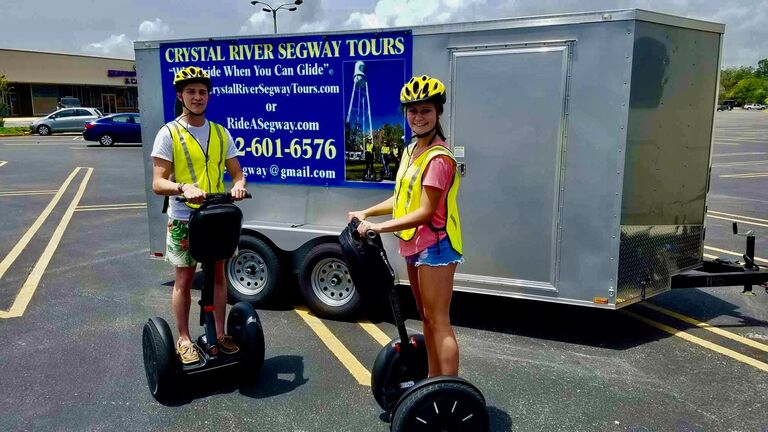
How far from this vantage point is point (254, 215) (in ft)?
18.7

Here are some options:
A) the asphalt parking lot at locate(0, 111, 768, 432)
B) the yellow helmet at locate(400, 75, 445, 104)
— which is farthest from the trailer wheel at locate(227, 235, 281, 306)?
the yellow helmet at locate(400, 75, 445, 104)

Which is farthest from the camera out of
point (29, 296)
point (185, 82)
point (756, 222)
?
point (756, 222)

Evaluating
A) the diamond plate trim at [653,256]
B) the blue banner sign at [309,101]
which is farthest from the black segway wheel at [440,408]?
the blue banner sign at [309,101]

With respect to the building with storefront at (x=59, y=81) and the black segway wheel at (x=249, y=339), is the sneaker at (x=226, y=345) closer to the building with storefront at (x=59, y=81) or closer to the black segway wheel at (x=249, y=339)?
the black segway wheel at (x=249, y=339)

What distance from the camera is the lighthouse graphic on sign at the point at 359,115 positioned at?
5.06 metres

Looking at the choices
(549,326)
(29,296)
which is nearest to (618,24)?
(549,326)

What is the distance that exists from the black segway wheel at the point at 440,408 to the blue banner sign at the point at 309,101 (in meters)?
2.46

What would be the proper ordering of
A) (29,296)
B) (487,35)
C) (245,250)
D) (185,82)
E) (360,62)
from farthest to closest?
(29,296) < (245,250) < (360,62) < (487,35) < (185,82)

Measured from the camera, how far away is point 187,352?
389 cm

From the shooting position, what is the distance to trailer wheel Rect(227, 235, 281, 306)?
5492 mm

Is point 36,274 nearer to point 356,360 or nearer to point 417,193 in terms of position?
point 356,360

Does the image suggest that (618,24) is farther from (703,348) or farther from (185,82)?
(185,82)

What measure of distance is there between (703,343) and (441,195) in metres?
3.21

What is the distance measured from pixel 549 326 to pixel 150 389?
329 cm
